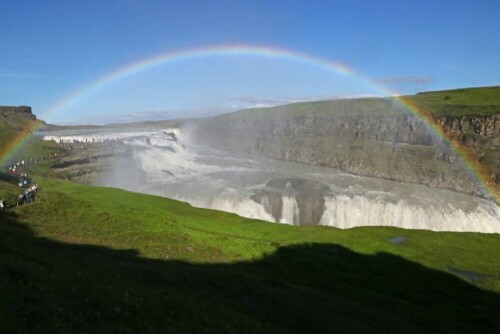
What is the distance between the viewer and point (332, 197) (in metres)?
77.6

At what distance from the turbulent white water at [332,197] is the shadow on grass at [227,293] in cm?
3263

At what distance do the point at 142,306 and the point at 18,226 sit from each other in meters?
18.4

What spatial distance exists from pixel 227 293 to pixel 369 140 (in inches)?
4534

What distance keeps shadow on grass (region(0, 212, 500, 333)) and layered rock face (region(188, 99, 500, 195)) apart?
225 ft

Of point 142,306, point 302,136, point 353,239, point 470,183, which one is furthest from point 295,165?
point 142,306

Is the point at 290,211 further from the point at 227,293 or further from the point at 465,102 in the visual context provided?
the point at 465,102

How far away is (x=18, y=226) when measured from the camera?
3025 centimetres

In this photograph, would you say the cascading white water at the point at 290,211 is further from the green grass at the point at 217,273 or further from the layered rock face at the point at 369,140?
the layered rock face at the point at 369,140

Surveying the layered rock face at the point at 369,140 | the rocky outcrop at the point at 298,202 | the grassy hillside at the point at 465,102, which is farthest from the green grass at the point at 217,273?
A: the grassy hillside at the point at 465,102

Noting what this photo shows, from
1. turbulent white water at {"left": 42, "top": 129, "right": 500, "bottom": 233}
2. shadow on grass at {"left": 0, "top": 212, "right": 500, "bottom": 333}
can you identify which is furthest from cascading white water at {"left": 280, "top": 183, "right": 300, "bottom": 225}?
shadow on grass at {"left": 0, "top": 212, "right": 500, "bottom": 333}

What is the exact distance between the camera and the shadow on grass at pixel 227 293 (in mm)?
14273

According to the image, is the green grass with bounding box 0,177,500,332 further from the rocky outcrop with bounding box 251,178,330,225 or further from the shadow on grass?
the rocky outcrop with bounding box 251,178,330,225

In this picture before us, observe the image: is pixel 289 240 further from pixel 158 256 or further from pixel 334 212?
pixel 334 212

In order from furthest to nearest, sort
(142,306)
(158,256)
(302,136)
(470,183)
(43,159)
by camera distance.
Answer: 1. (302,136)
2. (470,183)
3. (43,159)
4. (158,256)
5. (142,306)
